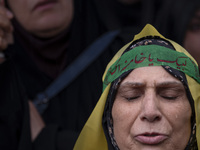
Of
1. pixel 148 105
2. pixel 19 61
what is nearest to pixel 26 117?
pixel 19 61

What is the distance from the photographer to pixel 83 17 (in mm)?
4520

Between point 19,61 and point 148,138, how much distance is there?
1.96 m

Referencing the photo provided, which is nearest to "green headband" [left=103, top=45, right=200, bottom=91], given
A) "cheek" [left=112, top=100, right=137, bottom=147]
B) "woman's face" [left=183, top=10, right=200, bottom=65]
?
"cheek" [left=112, top=100, right=137, bottom=147]

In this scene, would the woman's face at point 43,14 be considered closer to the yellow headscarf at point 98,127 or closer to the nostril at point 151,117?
the yellow headscarf at point 98,127

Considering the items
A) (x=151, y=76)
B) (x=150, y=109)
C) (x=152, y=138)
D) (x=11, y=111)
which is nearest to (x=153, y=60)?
(x=151, y=76)

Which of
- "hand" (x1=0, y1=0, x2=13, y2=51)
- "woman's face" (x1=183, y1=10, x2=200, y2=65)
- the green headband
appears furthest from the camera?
"woman's face" (x1=183, y1=10, x2=200, y2=65)

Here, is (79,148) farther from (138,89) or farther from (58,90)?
(58,90)

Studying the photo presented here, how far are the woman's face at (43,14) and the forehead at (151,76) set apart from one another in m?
1.46

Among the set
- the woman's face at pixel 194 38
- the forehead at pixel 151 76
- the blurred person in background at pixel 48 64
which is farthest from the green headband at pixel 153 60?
the woman's face at pixel 194 38

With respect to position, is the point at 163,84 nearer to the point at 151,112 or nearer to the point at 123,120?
the point at 151,112

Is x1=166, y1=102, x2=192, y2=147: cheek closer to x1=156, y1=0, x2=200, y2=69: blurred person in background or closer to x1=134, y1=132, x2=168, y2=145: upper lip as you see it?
x1=134, y1=132, x2=168, y2=145: upper lip

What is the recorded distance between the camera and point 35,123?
3.58m

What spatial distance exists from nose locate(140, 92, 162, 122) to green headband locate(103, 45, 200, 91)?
0.19 meters

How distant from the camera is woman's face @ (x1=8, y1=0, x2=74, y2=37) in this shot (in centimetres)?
388
